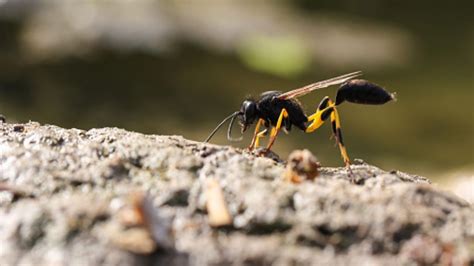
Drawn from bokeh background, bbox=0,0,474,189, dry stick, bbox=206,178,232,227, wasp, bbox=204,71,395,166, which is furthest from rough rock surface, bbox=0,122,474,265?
bokeh background, bbox=0,0,474,189

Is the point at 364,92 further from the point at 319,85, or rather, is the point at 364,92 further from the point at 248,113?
the point at 248,113

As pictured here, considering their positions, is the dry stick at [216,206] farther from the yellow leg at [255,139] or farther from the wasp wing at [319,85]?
the wasp wing at [319,85]

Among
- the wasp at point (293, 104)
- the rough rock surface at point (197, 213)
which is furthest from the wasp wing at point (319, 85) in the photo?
the rough rock surface at point (197, 213)

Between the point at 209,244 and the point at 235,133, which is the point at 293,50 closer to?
the point at 235,133

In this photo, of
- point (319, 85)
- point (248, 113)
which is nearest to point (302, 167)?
point (319, 85)

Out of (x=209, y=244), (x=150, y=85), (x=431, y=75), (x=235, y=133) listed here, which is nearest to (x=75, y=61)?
(x=150, y=85)

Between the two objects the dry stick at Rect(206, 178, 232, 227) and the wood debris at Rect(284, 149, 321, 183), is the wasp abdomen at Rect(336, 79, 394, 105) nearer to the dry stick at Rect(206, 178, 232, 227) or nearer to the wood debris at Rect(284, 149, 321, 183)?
the wood debris at Rect(284, 149, 321, 183)

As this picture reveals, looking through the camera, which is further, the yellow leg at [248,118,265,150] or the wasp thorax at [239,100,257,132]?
the wasp thorax at [239,100,257,132]
